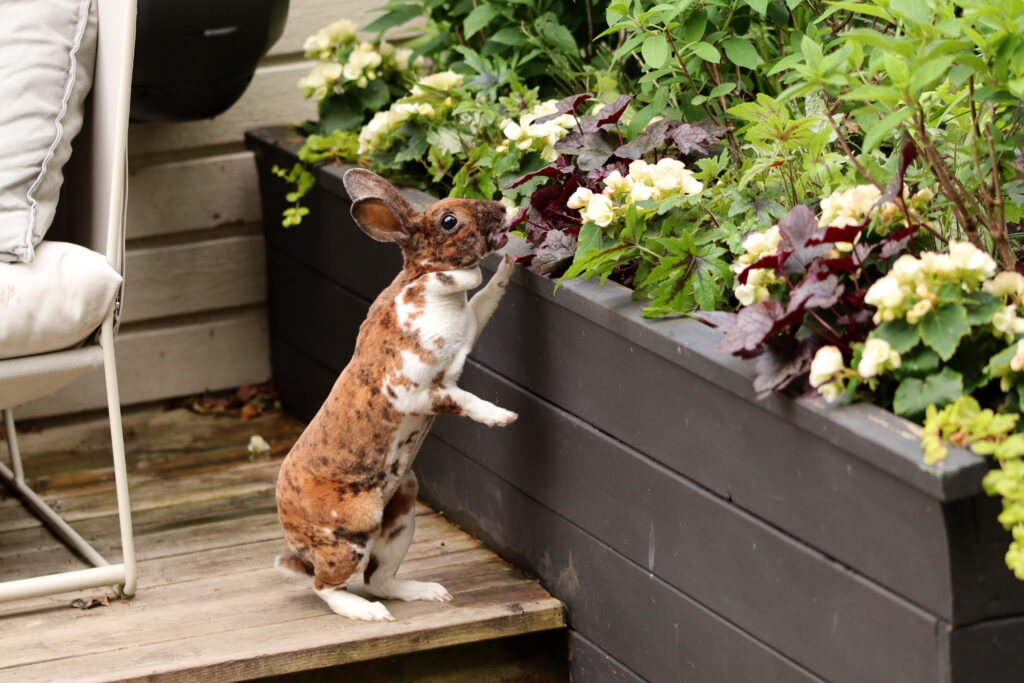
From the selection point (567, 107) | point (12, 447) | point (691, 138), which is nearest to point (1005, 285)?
point (691, 138)

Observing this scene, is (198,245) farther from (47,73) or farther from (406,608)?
(406,608)

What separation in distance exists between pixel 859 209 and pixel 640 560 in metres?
0.62

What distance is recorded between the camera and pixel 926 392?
142cm

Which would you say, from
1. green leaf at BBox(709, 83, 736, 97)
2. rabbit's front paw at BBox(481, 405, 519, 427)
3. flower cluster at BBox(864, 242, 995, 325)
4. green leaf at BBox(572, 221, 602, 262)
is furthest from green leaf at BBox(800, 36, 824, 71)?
rabbit's front paw at BBox(481, 405, 519, 427)

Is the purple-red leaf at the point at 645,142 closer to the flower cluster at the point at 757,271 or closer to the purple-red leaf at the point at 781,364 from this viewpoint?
the flower cluster at the point at 757,271

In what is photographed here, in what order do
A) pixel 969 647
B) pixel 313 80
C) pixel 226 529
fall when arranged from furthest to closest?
pixel 313 80, pixel 226 529, pixel 969 647

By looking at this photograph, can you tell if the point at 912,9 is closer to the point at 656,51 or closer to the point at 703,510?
the point at 656,51

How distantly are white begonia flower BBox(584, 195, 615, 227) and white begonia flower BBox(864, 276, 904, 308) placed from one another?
0.52m

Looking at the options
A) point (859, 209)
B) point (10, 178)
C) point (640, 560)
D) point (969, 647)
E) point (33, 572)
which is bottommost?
point (33, 572)

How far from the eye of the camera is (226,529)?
253cm

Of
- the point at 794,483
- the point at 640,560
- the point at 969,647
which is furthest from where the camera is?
the point at 640,560

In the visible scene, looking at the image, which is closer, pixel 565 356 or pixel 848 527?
pixel 848 527

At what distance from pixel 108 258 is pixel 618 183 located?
0.85 metres

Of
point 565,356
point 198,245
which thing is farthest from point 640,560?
point 198,245
